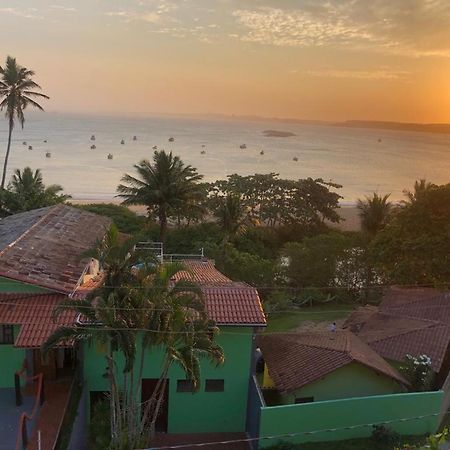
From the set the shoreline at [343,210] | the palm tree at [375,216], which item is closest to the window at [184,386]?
the palm tree at [375,216]

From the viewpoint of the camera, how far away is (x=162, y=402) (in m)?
17.9

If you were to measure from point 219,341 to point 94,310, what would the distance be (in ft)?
18.2

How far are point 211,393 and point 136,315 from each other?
20.1ft

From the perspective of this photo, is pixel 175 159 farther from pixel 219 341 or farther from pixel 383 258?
pixel 219 341

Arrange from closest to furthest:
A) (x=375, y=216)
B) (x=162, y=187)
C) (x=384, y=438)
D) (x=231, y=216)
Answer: (x=384, y=438) < (x=231, y=216) < (x=162, y=187) < (x=375, y=216)

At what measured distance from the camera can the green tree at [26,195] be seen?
36531 mm

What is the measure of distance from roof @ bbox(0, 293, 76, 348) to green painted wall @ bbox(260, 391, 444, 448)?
714cm

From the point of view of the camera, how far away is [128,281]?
535 inches

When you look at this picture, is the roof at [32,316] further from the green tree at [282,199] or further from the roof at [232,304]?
the green tree at [282,199]

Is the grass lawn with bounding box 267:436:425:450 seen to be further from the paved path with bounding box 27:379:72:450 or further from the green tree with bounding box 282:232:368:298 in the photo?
the green tree with bounding box 282:232:368:298

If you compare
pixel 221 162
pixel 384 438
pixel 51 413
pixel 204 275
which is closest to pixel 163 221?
pixel 204 275

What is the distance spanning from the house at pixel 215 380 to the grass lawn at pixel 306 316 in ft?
33.9

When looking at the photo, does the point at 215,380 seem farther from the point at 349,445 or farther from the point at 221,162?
the point at 221,162

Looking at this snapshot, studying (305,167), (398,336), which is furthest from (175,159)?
(305,167)
